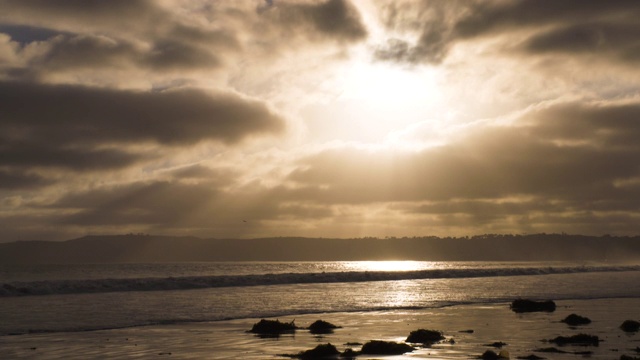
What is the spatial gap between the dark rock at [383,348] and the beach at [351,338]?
399mm

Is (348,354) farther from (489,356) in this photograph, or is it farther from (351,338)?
(351,338)

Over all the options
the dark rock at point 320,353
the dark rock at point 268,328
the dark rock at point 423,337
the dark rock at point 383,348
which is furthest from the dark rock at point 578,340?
the dark rock at point 268,328

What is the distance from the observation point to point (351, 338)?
24.3m

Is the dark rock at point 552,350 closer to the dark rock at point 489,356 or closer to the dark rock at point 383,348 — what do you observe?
the dark rock at point 489,356

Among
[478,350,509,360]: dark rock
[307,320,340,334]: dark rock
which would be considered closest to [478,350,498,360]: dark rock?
[478,350,509,360]: dark rock

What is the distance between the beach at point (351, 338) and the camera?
20656 mm

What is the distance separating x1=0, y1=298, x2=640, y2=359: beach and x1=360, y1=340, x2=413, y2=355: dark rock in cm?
40

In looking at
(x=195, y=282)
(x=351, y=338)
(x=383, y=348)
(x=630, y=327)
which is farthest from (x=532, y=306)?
(x=195, y=282)

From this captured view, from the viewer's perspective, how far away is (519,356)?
19.4 metres

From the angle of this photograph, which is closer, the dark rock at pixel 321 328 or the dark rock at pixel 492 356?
the dark rock at pixel 492 356

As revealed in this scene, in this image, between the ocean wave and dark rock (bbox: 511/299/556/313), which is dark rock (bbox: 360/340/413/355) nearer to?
dark rock (bbox: 511/299/556/313)

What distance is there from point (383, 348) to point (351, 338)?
13.4ft

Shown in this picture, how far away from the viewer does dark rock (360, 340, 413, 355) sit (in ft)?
66.4

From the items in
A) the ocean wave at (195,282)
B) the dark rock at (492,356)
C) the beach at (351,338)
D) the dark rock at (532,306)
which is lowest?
the beach at (351,338)
